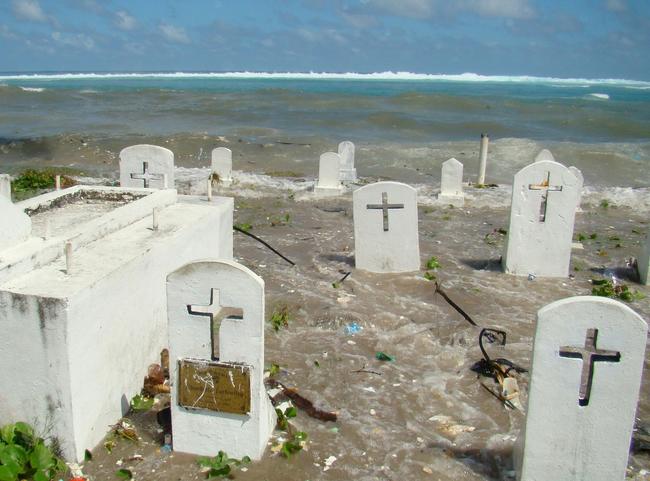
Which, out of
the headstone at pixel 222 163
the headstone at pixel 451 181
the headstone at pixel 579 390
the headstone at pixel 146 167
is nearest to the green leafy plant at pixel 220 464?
the headstone at pixel 579 390

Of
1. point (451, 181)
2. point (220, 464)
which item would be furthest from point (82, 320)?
point (451, 181)

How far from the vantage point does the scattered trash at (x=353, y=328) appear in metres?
6.91

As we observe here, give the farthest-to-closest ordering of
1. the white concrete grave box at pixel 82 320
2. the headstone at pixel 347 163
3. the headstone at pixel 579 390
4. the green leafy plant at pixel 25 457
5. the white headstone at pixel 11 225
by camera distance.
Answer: the headstone at pixel 347 163
the white headstone at pixel 11 225
the white concrete grave box at pixel 82 320
the green leafy plant at pixel 25 457
the headstone at pixel 579 390

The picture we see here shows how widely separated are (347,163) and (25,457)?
45.7ft

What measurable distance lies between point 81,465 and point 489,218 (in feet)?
34.8

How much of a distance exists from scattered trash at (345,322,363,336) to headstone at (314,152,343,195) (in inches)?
342

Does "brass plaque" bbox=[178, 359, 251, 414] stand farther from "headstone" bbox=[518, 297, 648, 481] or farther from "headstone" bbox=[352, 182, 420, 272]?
"headstone" bbox=[352, 182, 420, 272]

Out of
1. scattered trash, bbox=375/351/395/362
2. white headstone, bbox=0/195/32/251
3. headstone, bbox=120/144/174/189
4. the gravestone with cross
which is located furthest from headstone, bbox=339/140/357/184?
the gravestone with cross

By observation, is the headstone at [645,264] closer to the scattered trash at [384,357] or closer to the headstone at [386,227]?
the headstone at [386,227]

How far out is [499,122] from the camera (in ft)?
124

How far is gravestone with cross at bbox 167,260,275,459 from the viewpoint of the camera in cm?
418

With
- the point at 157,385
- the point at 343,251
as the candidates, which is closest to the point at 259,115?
the point at 343,251

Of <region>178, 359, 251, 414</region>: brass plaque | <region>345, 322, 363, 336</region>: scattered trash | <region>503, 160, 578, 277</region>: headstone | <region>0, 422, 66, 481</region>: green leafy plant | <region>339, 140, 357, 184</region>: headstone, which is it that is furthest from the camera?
<region>339, 140, 357, 184</region>: headstone

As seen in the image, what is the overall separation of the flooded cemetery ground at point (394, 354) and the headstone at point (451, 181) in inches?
112
